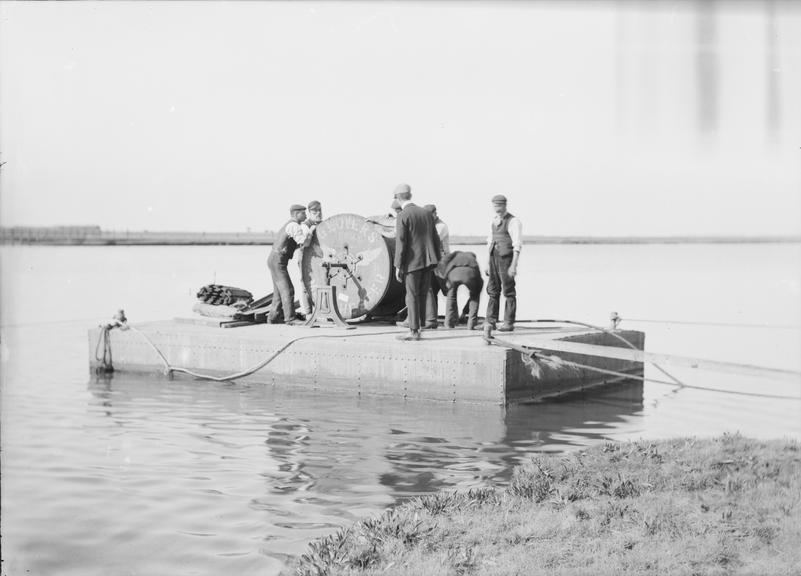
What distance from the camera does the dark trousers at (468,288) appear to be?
16.3 meters

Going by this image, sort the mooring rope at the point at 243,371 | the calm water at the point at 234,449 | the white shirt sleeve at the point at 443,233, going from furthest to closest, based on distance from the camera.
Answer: the white shirt sleeve at the point at 443,233 < the mooring rope at the point at 243,371 < the calm water at the point at 234,449

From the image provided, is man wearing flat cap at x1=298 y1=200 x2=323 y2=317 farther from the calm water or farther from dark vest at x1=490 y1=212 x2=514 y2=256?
dark vest at x1=490 y1=212 x2=514 y2=256

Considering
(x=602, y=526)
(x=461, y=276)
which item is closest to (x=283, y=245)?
(x=461, y=276)

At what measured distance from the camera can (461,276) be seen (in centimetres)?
1628

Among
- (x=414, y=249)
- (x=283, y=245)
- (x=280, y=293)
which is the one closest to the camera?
(x=414, y=249)

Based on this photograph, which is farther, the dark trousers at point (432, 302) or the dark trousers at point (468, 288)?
the dark trousers at point (432, 302)

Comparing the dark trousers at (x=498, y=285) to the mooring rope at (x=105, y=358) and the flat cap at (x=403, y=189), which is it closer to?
the flat cap at (x=403, y=189)

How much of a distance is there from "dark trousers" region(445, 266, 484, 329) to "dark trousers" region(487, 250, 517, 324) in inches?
14.5

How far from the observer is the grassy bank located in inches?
263

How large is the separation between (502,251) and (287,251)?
4.21 m

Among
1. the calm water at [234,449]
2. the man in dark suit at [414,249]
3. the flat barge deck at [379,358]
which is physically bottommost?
the calm water at [234,449]

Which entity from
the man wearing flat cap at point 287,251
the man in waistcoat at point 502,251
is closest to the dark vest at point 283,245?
the man wearing flat cap at point 287,251

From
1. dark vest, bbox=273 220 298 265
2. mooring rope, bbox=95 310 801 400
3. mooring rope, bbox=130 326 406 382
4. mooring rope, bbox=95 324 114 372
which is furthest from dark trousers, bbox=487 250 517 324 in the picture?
mooring rope, bbox=95 324 114 372

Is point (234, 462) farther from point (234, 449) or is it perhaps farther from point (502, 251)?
point (502, 251)
